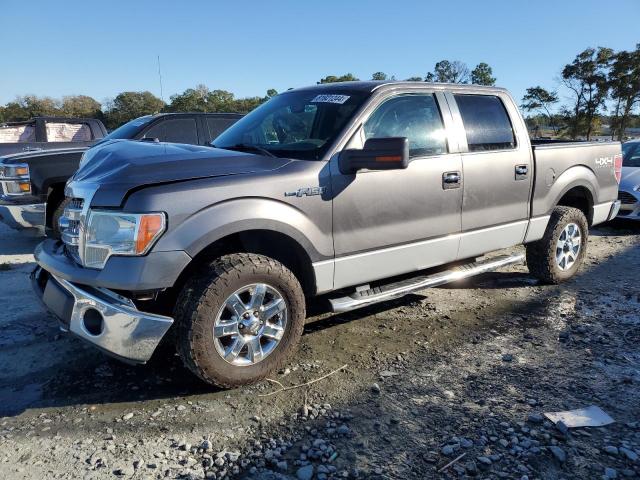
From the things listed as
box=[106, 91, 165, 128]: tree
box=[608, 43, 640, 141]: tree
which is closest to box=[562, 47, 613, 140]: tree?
box=[608, 43, 640, 141]: tree

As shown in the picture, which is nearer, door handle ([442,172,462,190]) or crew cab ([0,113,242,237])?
door handle ([442,172,462,190])

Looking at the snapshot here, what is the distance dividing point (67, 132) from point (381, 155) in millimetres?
8185

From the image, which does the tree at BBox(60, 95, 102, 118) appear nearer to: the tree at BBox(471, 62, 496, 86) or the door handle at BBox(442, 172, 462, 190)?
the tree at BBox(471, 62, 496, 86)

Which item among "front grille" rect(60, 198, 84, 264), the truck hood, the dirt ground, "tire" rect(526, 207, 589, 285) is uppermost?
the truck hood

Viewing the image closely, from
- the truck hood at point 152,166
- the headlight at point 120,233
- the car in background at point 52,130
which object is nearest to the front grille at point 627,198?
the truck hood at point 152,166

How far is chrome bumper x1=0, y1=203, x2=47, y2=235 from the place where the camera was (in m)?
5.94

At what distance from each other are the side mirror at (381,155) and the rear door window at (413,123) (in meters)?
0.41

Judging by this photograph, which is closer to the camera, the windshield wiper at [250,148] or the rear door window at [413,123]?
the windshield wiper at [250,148]

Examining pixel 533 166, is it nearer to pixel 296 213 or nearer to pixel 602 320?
pixel 602 320

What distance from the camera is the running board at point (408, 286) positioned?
3.44 metres

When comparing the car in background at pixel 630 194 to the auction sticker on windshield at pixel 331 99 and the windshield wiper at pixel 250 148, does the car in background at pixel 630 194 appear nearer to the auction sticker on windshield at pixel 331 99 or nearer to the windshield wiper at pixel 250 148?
the auction sticker on windshield at pixel 331 99

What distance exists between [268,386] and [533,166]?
125 inches

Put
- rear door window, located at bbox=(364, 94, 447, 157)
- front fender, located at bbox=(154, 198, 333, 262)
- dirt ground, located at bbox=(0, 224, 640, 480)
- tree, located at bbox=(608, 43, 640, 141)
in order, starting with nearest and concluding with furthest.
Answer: dirt ground, located at bbox=(0, 224, 640, 480) → front fender, located at bbox=(154, 198, 333, 262) → rear door window, located at bbox=(364, 94, 447, 157) → tree, located at bbox=(608, 43, 640, 141)

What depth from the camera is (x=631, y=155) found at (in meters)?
9.55
